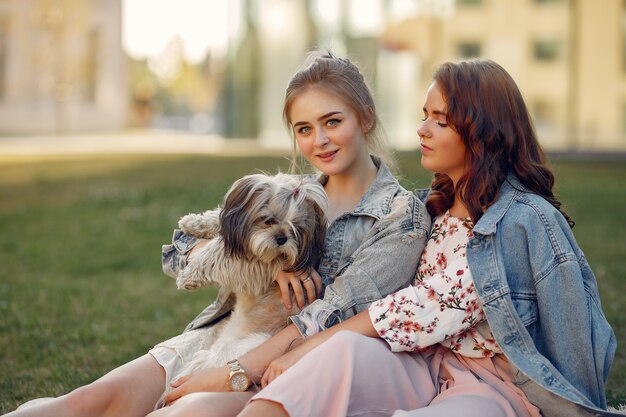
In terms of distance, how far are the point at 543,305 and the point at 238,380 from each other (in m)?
1.22

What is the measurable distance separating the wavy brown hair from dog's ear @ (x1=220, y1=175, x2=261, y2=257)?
2.88ft

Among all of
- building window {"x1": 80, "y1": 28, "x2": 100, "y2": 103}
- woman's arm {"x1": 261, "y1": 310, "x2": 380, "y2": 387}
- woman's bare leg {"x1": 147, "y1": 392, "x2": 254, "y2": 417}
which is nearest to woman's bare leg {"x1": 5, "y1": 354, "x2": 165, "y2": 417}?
woman's bare leg {"x1": 147, "y1": 392, "x2": 254, "y2": 417}

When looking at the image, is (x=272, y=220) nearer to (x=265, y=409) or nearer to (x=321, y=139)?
(x=321, y=139)

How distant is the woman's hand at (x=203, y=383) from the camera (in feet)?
10.6

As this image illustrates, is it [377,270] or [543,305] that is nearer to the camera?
[543,305]

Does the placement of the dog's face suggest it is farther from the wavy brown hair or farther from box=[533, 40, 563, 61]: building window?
box=[533, 40, 563, 61]: building window

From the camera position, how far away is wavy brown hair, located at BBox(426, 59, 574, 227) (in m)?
3.20

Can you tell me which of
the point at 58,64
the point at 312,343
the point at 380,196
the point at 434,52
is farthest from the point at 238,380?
the point at 58,64

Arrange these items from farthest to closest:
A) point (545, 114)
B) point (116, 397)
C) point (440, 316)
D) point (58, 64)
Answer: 1. point (58, 64)
2. point (545, 114)
3. point (116, 397)
4. point (440, 316)

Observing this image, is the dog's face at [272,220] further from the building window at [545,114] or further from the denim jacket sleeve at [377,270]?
the building window at [545,114]

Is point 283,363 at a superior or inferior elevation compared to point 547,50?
inferior

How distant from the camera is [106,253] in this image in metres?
9.65

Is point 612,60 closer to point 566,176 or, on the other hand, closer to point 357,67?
point 566,176

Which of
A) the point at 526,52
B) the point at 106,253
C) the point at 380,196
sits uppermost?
the point at 526,52
